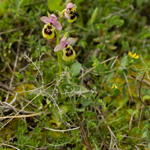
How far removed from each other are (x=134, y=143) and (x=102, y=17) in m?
1.82

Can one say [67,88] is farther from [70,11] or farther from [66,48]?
[70,11]

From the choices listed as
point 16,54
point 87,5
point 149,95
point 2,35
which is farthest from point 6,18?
point 149,95

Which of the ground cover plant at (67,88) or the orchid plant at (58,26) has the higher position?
the orchid plant at (58,26)

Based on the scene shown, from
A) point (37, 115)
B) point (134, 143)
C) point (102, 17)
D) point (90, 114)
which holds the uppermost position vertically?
point (102, 17)

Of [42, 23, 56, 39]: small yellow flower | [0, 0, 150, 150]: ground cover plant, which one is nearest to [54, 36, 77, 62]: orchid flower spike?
[0, 0, 150, 150]: ground cover plant

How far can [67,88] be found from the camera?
207cm

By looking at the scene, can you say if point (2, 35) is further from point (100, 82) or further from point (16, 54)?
point (100, 82)

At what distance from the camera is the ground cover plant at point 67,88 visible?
6.31 feet

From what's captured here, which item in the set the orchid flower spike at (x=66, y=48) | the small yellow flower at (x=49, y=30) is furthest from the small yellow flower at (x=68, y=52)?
the small yellow flower at (x=49, y=30)

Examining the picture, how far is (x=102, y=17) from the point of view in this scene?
120 inches

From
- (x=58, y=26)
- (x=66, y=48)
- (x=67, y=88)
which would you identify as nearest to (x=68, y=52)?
(x=66, y=48)

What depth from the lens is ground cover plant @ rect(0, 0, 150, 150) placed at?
6.31 feet

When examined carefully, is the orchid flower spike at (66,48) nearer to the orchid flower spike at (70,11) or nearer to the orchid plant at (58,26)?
the orchid plant at (58,26)

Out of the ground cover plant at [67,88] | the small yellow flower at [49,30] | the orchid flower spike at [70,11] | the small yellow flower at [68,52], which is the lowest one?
the ground cover plant at [67,88]
